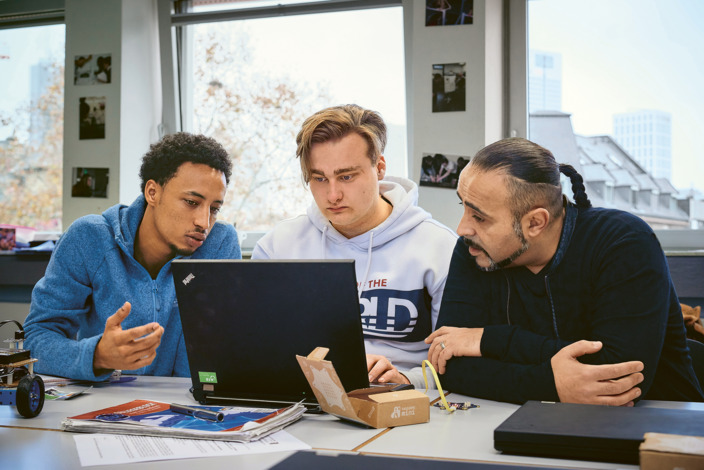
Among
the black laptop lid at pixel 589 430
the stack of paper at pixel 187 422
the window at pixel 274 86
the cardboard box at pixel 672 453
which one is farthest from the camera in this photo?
the window at pixel 274 86

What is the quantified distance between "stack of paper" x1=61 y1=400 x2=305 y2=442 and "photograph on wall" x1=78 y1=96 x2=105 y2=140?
7.81 ft

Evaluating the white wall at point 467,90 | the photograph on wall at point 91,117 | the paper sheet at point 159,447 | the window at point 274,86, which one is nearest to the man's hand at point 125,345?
the paper sheet at point 159,447

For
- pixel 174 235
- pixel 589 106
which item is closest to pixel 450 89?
pixel 589 106

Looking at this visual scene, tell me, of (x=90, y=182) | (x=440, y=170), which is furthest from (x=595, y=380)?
(x=90, y=182)

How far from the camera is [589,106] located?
287cm

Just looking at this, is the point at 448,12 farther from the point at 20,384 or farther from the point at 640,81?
the point at 20,384

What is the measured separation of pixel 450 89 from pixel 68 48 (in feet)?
6.55

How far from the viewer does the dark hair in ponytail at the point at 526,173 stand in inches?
57.2

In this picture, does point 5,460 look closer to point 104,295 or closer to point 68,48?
point 104,295

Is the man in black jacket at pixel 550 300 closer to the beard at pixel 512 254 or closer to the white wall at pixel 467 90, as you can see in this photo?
the beard at pixel 512 254

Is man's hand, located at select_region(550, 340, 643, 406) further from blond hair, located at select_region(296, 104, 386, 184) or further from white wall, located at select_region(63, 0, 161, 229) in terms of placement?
white wall, located at select_region(63, 0, 161, 229)

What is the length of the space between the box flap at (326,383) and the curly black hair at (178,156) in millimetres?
965

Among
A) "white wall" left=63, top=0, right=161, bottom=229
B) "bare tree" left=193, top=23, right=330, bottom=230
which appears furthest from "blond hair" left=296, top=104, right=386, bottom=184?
"white wall" left=63, top=0, right=161, bottom=229

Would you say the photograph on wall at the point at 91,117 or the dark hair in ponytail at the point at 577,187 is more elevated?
the photograph on wall at the point at 91,117
